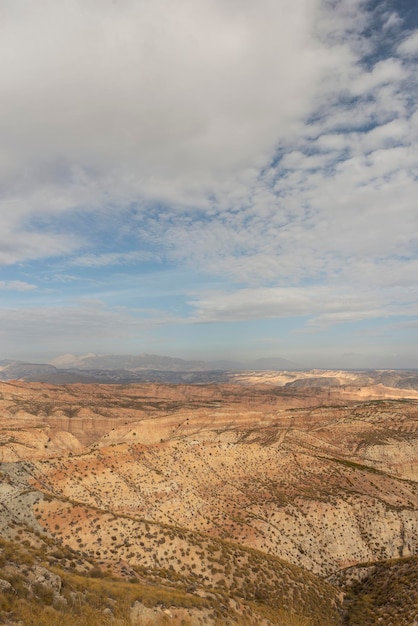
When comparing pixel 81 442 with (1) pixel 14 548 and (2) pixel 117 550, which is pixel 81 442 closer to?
(2) pixel 117 550

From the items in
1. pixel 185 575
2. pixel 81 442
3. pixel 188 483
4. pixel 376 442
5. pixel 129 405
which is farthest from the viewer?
pixel 129 405

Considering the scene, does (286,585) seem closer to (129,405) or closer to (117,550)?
(117,550)

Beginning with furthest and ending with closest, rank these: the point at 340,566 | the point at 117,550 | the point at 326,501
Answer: the point at 326,501, the point at 340,566, the point at 117,550

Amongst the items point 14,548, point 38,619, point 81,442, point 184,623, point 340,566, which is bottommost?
point 81,442

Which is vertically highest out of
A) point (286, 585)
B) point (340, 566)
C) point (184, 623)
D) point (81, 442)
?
point (184, 623)

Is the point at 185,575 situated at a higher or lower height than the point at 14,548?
lower

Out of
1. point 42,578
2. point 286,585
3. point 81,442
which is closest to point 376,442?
point 286,585

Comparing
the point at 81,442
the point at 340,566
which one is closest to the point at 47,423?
the point at 81,442

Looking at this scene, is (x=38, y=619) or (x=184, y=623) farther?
(x=184, y=623)

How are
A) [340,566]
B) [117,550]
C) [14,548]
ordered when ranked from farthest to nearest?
[340,566] → [117,550] → [14,548]
